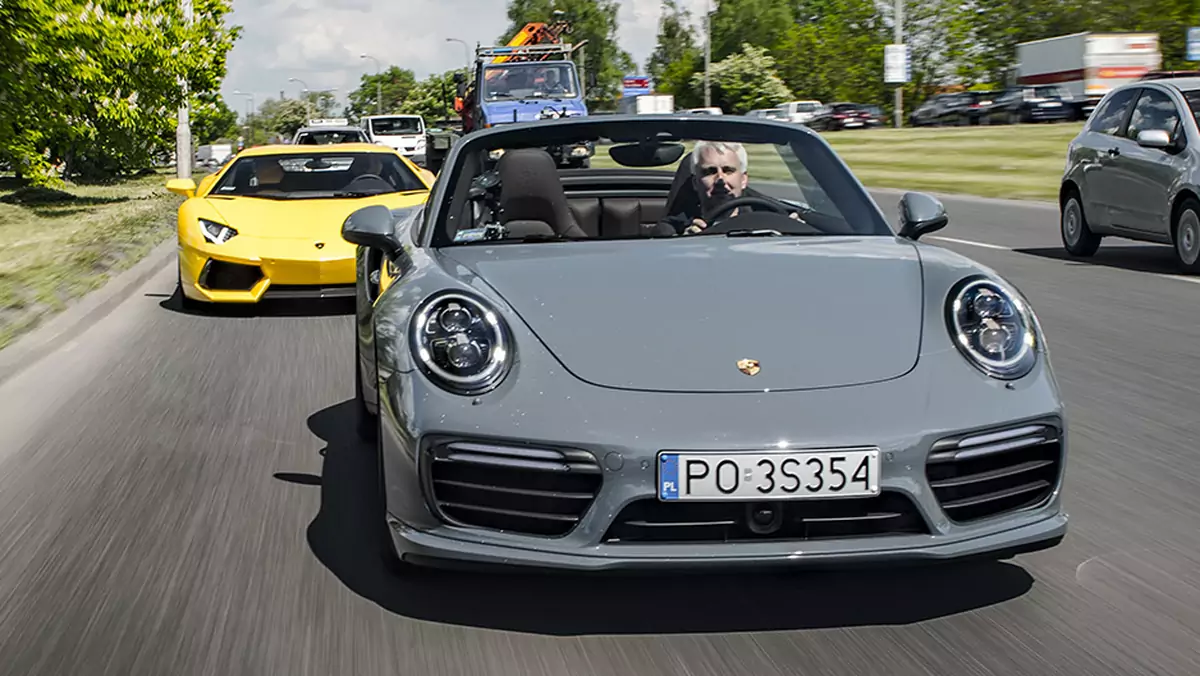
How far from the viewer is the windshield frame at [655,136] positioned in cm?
488

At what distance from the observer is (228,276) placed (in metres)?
10.2

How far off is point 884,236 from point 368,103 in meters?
176

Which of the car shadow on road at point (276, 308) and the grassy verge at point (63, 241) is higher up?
the grassy verge at point (63, 241)

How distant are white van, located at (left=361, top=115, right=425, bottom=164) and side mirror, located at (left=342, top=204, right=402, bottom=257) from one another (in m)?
32.2

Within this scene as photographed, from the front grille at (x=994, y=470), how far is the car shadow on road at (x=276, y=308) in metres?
7.53

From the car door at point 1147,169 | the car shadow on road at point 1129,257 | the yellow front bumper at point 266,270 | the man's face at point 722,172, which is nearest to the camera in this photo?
the man's face at point 722,172

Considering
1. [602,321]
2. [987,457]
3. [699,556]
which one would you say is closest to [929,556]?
[987,457]

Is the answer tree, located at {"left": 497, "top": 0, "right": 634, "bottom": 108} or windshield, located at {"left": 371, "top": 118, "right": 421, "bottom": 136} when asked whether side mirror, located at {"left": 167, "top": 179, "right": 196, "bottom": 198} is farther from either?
tree, located at {"left": 497, "top": 0, "right": 634, "bottom": 108}

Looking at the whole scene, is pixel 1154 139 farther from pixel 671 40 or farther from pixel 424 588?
pixel 671 40

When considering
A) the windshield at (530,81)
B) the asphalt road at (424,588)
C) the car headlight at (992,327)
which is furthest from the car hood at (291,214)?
the windshield at (530,81)

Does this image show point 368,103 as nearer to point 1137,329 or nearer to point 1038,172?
point 1038,172

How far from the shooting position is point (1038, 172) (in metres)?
29.3

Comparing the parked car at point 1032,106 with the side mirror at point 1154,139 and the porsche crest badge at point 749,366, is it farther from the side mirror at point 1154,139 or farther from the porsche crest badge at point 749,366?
the porsche crest badge at point 749,366

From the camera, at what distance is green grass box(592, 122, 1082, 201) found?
2688cm
